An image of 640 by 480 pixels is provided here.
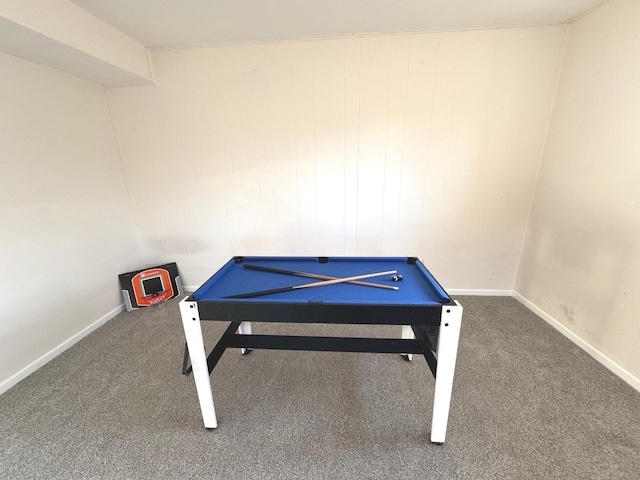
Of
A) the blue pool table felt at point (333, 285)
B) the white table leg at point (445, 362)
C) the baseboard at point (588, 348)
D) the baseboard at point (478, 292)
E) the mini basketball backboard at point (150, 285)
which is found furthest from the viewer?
the baseboard at point (478, 292)

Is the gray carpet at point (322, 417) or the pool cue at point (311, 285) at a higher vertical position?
the pool cue at point (311, 285)

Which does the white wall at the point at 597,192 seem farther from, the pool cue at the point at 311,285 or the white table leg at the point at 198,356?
the white table leg at the point at 198,356

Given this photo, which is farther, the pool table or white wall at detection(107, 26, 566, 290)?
white wall at detection(107, 26, 566, 290)

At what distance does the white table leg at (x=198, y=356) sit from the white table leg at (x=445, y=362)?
114 centimetres

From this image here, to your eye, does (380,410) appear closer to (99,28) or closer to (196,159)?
(196,159)

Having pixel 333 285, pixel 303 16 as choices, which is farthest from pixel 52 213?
pixel 303 16

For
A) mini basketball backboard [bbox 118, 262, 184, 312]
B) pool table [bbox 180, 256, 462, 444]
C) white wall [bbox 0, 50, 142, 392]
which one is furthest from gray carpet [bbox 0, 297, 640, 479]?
mini basketball backboard [bbox 118, 262, 184, 312]

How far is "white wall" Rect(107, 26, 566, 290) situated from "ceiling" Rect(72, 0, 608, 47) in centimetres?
12

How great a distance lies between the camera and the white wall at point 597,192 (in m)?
1.65

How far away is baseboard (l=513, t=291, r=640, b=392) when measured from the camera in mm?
1627

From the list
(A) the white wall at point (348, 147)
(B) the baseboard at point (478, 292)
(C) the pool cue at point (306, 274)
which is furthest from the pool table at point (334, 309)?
(B) the baseboard at point (478, 292)

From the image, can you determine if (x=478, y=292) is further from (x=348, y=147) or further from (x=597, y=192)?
(x=348, y=147)

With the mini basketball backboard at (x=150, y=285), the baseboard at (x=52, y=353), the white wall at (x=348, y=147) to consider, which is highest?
the white wall at (x=348, y=147)

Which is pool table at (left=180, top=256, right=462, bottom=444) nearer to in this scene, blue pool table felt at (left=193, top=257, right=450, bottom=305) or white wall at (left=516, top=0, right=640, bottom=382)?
blue pool table felt at (left=193, top=257, right=450, bottom=305)
